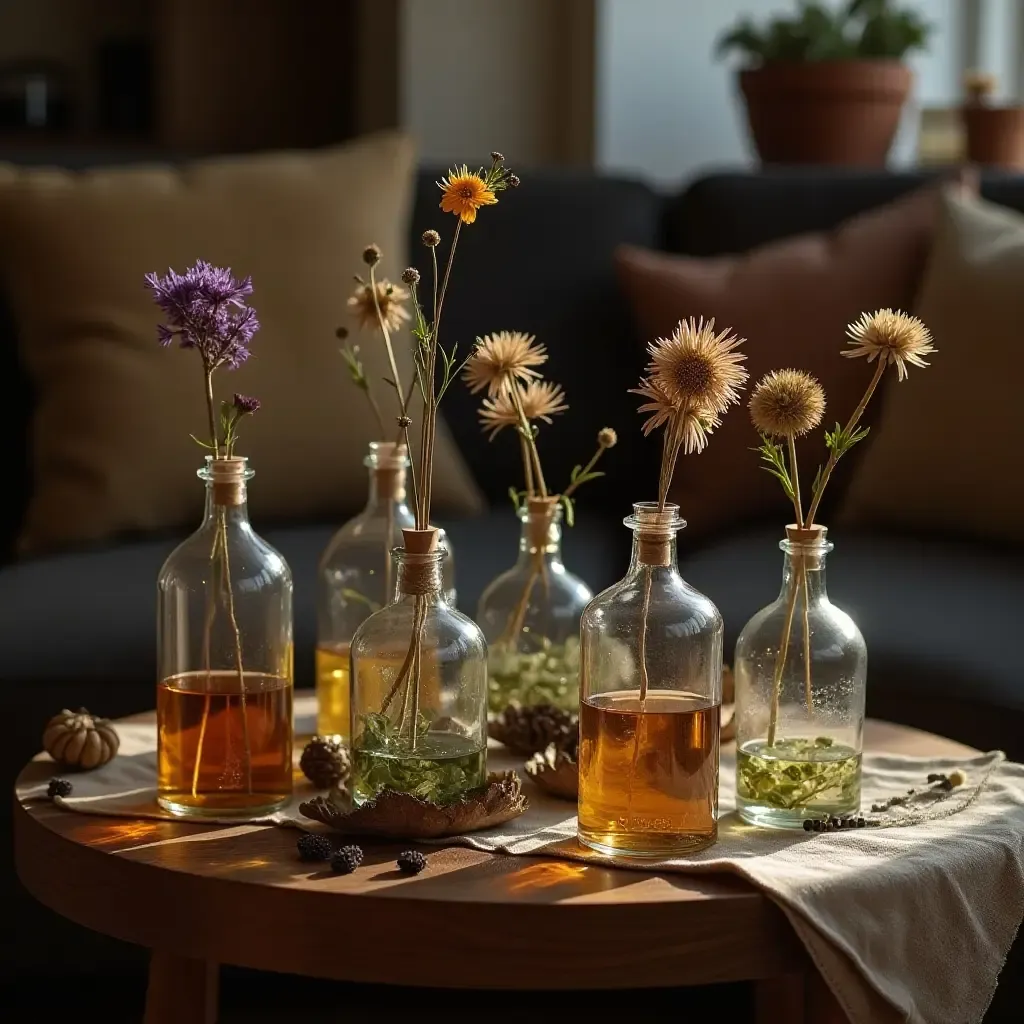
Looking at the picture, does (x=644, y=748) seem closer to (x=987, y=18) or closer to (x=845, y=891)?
(x=845, y=891)

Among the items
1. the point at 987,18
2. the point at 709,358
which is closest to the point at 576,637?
the point at 709,358

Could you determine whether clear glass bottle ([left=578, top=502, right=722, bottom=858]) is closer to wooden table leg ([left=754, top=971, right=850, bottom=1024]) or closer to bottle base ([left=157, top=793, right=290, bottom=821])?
bottle base ([left=157, top=793, right=290, bottom=821])

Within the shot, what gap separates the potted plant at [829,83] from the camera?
2986mm

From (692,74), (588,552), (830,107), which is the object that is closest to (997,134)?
(830,107)

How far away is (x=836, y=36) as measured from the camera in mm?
3031

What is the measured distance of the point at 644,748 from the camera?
104 cm

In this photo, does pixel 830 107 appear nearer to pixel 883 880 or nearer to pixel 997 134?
pixel 997 134

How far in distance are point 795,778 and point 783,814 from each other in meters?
0.03

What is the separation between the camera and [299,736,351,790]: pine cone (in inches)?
47.8

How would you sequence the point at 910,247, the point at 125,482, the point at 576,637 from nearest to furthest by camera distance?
the point at 576,637, the point at 125,482, the point at 910,247

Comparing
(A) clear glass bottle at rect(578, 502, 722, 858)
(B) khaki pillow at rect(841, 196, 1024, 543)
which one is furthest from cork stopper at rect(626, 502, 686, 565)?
(B) khaki pillow at rect(841, 196, 1024, 543)

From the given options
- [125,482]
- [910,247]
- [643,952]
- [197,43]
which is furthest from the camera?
[197,43]

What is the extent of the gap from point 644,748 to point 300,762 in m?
0.32

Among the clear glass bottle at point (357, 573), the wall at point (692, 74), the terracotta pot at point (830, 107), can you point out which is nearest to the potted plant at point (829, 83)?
the terracotta pot at point (830, 107)
